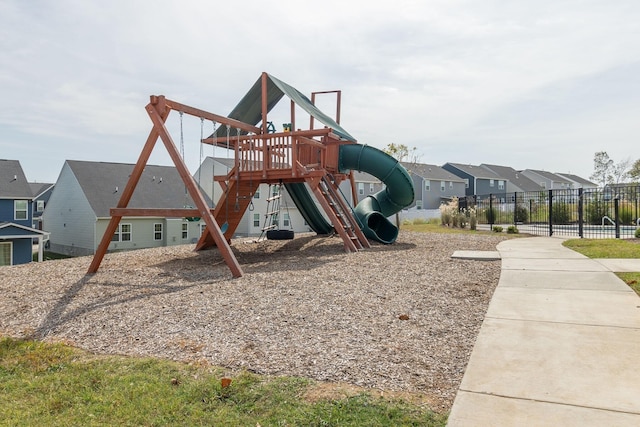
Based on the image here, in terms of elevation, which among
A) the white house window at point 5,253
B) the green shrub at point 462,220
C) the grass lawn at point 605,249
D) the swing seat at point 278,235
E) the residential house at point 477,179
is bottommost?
the white house window at point 5,253

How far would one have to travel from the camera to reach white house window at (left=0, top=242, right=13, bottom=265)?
23844 millimetres

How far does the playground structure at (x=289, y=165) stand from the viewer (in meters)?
9.85

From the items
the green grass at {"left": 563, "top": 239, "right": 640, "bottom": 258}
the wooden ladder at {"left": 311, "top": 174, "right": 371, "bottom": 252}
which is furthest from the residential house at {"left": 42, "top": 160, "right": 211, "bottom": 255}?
the green grass at {"left": 563, "top": 239, "right": 640, "bottom": 258}

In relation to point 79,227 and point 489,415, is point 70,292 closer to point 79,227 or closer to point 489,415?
point 489,415

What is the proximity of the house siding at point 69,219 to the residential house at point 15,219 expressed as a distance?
2.39m

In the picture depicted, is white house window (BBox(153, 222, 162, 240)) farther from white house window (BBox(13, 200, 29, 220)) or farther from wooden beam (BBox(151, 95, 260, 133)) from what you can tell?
wooden beam (BBox(151, 95, 260, 133))

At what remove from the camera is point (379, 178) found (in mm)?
13312

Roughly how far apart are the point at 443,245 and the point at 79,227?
24.7m

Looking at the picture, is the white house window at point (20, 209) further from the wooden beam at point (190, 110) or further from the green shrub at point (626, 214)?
the green shrub at point (626, 214)

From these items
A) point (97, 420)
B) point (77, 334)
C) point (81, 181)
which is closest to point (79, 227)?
point (81, 181)

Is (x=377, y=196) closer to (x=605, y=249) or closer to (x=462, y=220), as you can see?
(x=605, y=249)

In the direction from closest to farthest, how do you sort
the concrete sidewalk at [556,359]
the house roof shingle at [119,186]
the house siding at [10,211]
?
the concrete sidewalk at [556,359]
the house siding at [10,211]
the house roof shingle at [119,186]

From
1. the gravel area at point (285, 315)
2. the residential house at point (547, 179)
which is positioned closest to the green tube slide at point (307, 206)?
the gravel area at point (285, 315)

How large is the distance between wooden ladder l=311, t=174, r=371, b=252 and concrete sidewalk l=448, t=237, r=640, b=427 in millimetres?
4760
